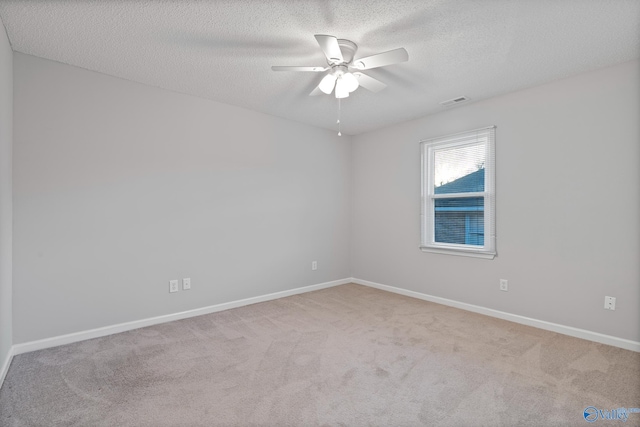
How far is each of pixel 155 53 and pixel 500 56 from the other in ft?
9.31

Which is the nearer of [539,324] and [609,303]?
[609,303]

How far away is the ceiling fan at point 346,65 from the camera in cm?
213

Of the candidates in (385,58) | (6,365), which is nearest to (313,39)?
(385,58)

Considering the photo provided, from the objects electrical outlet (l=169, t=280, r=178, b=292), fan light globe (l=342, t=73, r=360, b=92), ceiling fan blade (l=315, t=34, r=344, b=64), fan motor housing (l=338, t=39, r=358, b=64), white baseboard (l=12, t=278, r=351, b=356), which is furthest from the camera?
electrical outlet (l=169, t=280, r=178, b=292)

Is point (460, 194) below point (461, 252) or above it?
above

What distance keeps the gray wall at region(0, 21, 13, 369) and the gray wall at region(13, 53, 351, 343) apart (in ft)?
0.38

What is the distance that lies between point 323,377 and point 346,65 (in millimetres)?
2330

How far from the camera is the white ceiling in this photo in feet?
6.63

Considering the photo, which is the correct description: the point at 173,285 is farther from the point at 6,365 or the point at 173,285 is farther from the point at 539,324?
the point at 539,324

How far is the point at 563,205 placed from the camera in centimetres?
298

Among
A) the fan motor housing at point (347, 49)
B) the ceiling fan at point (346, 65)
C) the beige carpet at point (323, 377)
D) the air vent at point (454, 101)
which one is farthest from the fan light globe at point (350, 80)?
the beige carpet at point (323, 377)

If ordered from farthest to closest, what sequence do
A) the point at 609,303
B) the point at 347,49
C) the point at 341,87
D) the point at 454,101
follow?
the point at 454,101 → the point at 609,303 → the point at 341,87 → the point at 347,49

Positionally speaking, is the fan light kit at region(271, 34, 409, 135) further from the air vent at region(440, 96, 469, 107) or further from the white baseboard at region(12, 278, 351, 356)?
the white baseboard at region(12, 278, 351, 356)

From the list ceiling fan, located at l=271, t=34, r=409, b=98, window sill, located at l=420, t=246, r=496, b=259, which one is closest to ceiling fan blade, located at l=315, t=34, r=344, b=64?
ceiling fan, located at l=271, t=34, r=409, b=98
